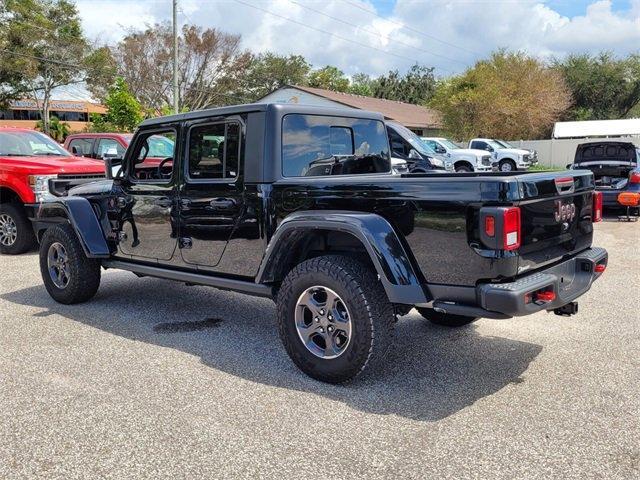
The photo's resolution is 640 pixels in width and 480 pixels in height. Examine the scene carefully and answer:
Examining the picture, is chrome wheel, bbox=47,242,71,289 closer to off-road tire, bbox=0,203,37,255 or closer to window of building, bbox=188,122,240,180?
window of building, bbox=188,122,240,180

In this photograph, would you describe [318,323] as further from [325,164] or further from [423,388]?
[325,164]

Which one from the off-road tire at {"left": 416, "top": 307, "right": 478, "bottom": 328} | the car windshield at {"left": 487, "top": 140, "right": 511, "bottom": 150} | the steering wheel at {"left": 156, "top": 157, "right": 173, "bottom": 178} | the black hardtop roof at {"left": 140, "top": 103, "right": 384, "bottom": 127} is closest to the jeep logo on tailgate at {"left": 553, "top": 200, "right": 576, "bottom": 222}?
the off-road tire at {"left": 416, "top": 307, "right": 478, "bottom": 328}

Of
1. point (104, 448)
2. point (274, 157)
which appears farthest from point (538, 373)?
point (104, 448)

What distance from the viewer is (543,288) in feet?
11.4

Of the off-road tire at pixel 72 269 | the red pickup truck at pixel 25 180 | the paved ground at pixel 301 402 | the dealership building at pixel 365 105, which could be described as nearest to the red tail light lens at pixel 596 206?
the paved ground at pixel 301 402

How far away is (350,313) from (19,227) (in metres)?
6.99

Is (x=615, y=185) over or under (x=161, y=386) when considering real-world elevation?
over

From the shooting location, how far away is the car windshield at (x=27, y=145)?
369 inches

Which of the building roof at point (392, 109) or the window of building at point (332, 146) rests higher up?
the building roof at point (392, 109)

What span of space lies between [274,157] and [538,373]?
94.2 inches

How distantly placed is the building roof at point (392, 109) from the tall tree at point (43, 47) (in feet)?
44.6

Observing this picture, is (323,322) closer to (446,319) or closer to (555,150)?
(446,319)

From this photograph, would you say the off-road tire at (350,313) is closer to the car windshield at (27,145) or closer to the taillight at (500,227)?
the taillight at (500,227)

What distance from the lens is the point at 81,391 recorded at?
3.86 metres
